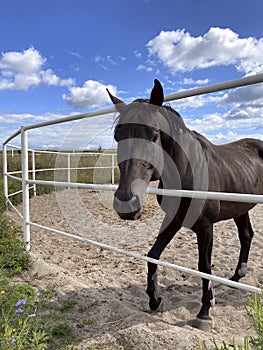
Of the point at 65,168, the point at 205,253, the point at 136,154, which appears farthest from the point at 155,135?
the point at 65,168

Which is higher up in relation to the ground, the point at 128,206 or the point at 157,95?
the point at 157,95

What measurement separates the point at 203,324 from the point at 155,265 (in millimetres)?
477

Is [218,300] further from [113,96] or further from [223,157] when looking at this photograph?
[113,96]

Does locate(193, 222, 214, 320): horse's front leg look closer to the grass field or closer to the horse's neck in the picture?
the horse's neck

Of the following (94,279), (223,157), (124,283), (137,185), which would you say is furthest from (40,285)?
(223,157)

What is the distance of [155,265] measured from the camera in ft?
6.64

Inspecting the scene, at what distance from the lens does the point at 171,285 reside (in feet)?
8.36

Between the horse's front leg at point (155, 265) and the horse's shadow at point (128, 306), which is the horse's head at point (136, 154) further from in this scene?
the horse's shadow at point (128, 306)

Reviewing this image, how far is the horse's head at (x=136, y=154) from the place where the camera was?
4.35 feet

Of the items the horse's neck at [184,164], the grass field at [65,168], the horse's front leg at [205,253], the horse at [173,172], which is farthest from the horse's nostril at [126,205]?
the grass field at [65,168]

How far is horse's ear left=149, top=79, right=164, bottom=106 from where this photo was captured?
1.52 meters

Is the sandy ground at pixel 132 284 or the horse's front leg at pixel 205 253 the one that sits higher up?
the horse's front leg at pixel 205 253

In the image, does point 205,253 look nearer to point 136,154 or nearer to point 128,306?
point 128,306

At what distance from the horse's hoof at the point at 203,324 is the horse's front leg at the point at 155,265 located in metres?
0.28
